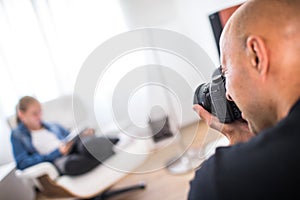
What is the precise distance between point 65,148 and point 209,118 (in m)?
1.20

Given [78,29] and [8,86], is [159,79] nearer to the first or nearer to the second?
[78,29]

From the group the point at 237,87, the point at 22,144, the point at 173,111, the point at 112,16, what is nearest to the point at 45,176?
the point at 22,144

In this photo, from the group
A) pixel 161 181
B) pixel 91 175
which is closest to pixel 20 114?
pixel 91 175

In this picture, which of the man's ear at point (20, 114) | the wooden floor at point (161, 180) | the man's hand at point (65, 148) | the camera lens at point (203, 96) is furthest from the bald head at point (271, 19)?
the man's ear at point (20, 114)

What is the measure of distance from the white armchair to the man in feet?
3.51

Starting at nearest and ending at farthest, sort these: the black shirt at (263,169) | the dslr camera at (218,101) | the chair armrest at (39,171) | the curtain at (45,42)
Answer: the black shirt at (263,169) < the dslr camera at (218,101) < the chair armrest at (39,171) < the curtain at (45,42)

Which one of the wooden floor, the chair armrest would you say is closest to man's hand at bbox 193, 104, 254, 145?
the wooden floor

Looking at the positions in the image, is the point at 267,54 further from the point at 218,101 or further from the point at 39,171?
the point at 39,171

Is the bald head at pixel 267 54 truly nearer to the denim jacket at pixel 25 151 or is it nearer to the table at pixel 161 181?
the table at pixel 161 181

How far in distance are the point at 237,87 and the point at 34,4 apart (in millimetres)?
2202

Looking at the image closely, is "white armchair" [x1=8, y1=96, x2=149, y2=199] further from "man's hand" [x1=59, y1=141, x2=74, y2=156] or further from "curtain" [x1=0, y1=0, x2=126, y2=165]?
"curtain" [x1=0, y1=0, x2=126, y2=165]

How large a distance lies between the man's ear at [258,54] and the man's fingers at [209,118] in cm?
28

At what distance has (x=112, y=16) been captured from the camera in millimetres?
2391

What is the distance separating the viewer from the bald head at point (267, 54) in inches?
18.5
